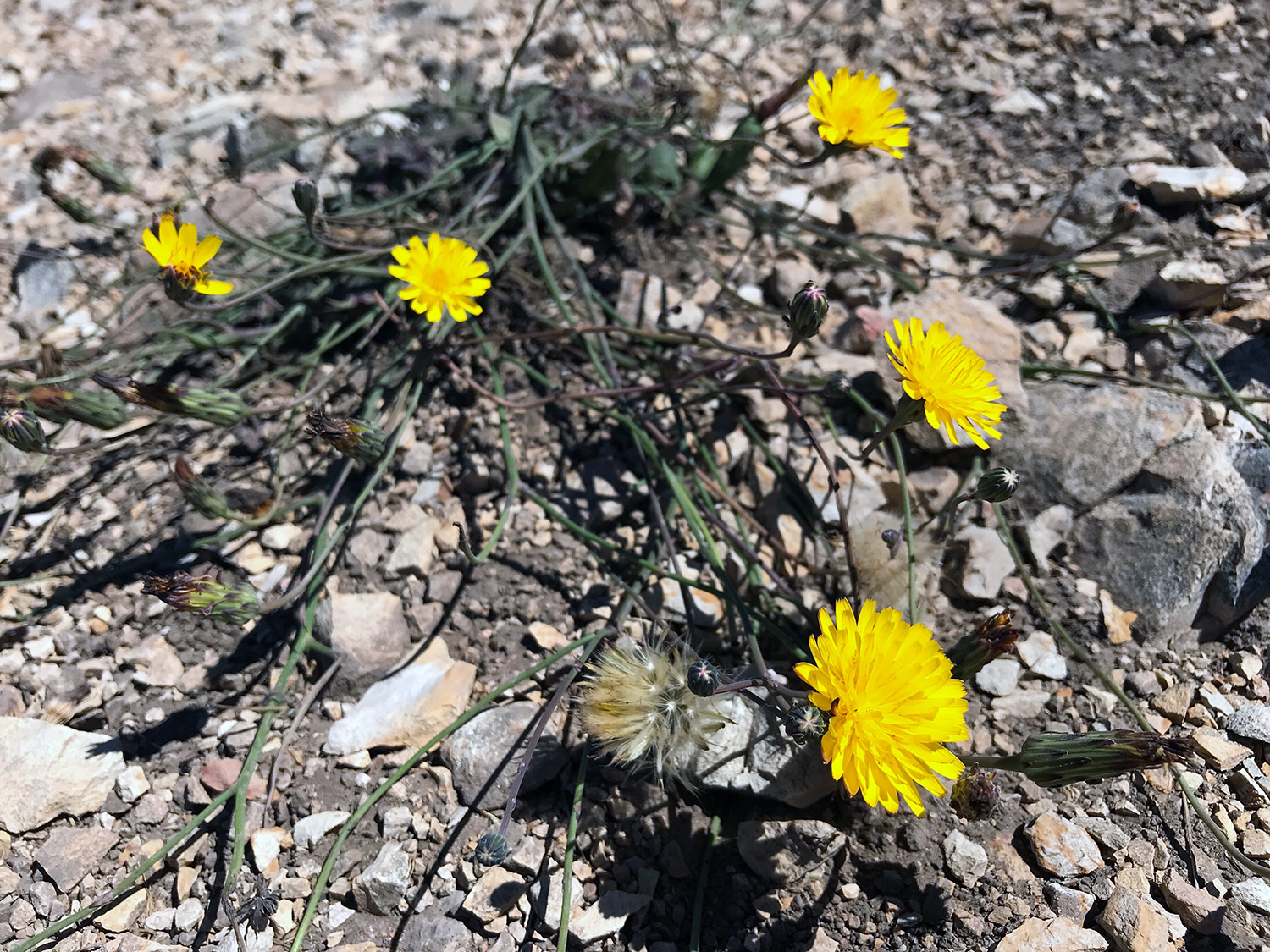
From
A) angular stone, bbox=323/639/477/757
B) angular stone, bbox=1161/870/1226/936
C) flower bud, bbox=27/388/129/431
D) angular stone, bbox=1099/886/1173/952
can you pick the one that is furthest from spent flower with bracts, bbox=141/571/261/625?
angular stone, bbox=1161/870/1226/936

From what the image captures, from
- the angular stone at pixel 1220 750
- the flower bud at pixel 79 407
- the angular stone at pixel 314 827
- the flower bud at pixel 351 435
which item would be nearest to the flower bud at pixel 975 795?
the angular stone at pixel 1220 750

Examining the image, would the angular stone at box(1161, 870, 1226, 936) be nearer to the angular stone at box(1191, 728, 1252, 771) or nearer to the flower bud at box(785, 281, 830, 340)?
the angular stone at box(1191, 728, 1252, 771)

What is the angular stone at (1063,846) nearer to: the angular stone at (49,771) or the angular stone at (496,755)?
the angular stone at (496,755)

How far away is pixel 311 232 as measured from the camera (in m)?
1.88

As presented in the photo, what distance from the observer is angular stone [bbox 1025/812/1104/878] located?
1.47 metres

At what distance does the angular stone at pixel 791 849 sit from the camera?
1.51 m

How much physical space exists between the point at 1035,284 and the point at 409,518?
1.98 meters

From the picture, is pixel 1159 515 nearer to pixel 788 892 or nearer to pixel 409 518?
pixel 788 892

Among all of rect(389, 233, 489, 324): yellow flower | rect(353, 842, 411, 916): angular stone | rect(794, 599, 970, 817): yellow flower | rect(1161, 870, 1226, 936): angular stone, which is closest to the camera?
rect(794, 599, 970, 817): yellow flower

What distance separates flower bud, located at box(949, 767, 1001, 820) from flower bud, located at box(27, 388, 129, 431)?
2.08 m

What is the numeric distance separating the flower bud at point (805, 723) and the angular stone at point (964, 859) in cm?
42

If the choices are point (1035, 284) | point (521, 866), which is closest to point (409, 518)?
point (521, 866)

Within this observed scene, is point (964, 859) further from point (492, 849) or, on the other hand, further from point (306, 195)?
point (306, 195)

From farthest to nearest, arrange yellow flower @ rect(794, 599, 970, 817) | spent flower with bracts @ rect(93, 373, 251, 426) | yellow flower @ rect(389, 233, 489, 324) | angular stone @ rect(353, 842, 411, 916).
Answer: yellow flower @ rect(389, 233, 489, 324), spent flower with bracts @ rect(93, 373, 251, 426), angular stone @ rect(353, 842, 411, 916), yellow flower @ rect(794, 599, 970, 817)
